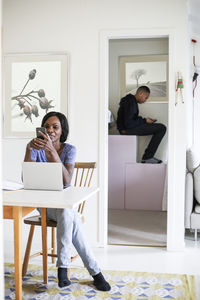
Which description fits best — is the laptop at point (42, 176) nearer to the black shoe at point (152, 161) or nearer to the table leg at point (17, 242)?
the table leg at point (17, 242)

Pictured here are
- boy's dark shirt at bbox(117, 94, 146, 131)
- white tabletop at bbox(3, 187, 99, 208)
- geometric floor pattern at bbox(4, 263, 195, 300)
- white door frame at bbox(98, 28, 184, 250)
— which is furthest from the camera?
boy's dark shirt at bbox(117, 94, 146, 131)

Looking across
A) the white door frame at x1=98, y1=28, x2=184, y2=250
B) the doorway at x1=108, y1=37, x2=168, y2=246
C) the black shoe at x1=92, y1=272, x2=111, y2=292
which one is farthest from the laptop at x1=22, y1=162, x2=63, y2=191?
the doorway at x1=108, y1=37, x2=168, y2=246

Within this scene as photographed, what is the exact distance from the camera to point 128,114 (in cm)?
530

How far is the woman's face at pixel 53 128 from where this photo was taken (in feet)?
9.41

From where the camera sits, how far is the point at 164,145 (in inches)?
228

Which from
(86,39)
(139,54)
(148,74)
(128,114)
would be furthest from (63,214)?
(139,54)

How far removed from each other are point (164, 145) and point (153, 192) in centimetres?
90

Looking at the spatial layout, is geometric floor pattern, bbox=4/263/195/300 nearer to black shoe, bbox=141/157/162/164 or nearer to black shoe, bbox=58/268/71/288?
black shoe, bbox=58/268/71/288

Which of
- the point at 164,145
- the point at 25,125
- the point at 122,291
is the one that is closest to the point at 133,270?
the point at 122,291

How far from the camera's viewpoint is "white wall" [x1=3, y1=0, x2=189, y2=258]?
11.4 feet

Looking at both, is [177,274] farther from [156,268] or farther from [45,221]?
[45,221]

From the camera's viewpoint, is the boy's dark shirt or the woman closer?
the woman

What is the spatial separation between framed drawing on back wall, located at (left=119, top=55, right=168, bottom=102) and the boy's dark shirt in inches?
18.7

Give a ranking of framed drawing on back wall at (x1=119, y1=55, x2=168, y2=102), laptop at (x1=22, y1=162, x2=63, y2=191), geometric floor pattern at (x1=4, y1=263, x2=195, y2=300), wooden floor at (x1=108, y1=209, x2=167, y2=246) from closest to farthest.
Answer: laptop at (x1=22, y1=162, x2=63, y2=191) → geometric floor pattern at (x1=4, y1=263, x2=195, y2=300) → wooden floor at (x1=108, y1=209, x2=167, y2=246) → framed drawing on back wall at (x1=119, y1=55, x2=168, y2=102)
